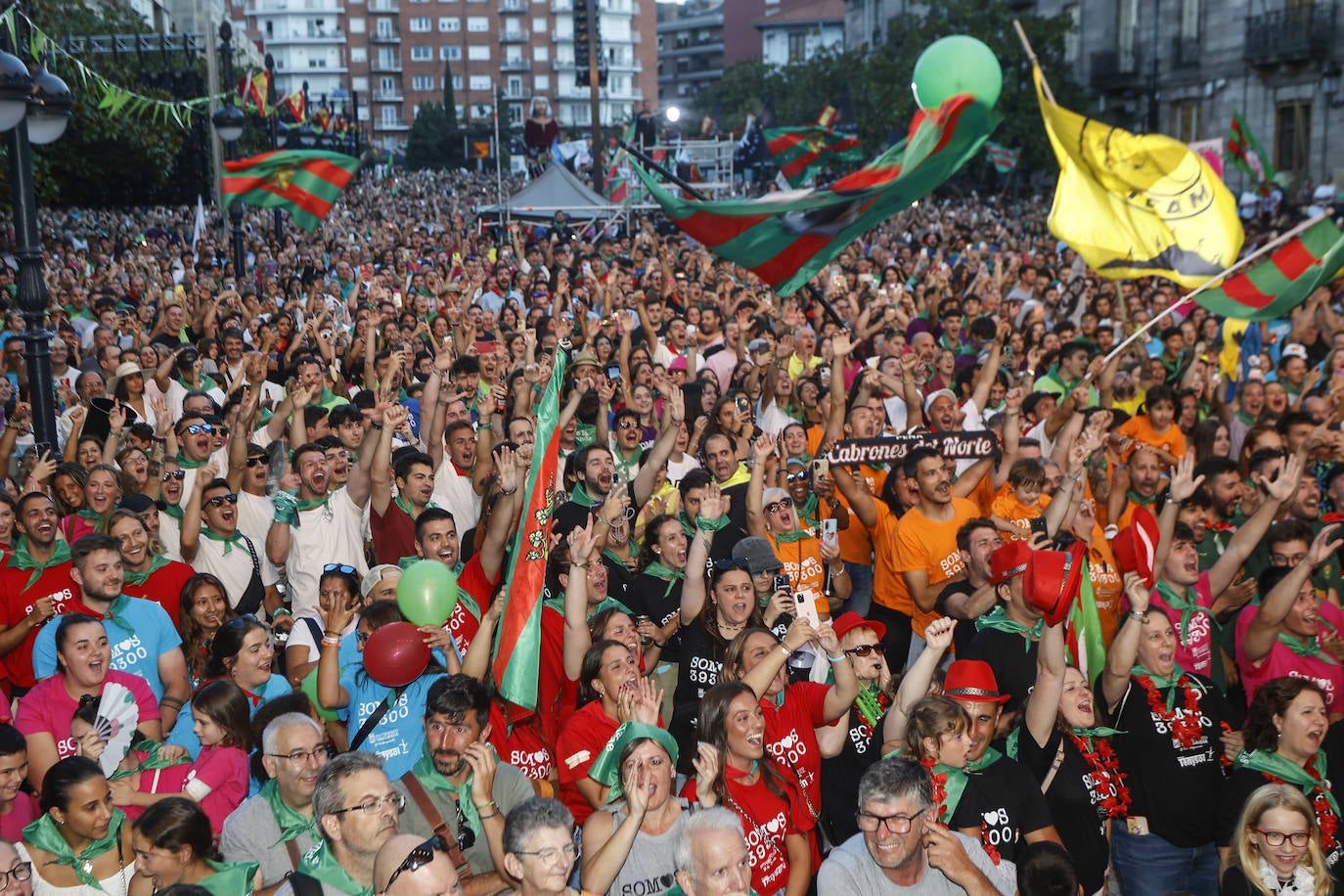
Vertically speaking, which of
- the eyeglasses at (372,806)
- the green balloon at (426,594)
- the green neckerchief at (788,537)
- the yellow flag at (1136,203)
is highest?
the yellow flag at (1136,203)

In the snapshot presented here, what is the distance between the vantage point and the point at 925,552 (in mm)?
6793

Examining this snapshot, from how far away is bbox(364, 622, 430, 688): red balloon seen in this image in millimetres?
5090

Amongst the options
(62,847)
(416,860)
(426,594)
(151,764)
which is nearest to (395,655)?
(426,594)

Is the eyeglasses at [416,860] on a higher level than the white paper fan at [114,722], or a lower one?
higher

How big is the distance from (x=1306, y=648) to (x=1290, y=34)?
32.2 m

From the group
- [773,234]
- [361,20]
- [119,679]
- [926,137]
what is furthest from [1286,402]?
[361,20]

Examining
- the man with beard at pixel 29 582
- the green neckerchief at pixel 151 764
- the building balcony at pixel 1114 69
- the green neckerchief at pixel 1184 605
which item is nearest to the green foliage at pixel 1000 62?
the building balcony at pixel 1114 69

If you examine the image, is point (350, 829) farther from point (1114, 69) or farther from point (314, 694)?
point (1114, 69)

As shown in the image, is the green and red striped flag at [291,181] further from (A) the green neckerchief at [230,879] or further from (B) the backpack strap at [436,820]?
(A) the green neckerchief at [230,879]

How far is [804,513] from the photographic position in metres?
7.87

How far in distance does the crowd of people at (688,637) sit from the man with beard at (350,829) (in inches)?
0.5

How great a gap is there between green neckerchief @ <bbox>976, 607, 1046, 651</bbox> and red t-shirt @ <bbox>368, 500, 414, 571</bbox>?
9.78 feet

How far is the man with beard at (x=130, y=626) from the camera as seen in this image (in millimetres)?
5762

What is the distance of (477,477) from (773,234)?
2.62 metres
